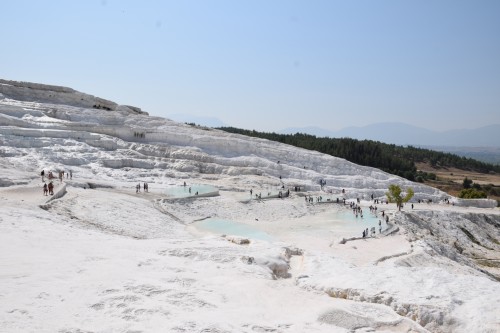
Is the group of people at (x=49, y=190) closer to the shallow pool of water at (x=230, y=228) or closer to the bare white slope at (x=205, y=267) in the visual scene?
the bare white slope at (x=205, y=267)

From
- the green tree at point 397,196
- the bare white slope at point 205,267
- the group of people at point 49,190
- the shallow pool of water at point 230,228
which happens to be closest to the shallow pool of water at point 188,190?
the bare white slope at point 205,267

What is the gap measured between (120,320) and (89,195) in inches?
588

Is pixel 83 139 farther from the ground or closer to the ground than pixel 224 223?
farther from the ground

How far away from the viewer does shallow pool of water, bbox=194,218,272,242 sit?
65.8 ft

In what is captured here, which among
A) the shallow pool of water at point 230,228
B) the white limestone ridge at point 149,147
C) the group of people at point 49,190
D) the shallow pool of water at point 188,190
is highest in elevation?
the white limestone ridge at point 149,147

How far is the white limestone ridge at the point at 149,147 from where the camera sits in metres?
34.8

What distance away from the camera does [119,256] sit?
10.8 metres

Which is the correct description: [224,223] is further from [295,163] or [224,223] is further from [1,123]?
[1,123]

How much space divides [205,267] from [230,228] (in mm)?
11118

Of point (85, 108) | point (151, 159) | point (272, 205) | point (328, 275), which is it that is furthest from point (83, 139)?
point (328, 275)

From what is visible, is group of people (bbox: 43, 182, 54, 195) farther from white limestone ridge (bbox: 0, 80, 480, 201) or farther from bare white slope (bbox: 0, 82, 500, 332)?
white limestone ridge (bbox: 0, 80, 480, 201)

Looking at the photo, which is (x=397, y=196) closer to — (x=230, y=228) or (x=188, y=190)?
(x=188, y=190)

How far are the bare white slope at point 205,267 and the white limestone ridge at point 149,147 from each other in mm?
1990

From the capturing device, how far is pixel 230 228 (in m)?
21.6
